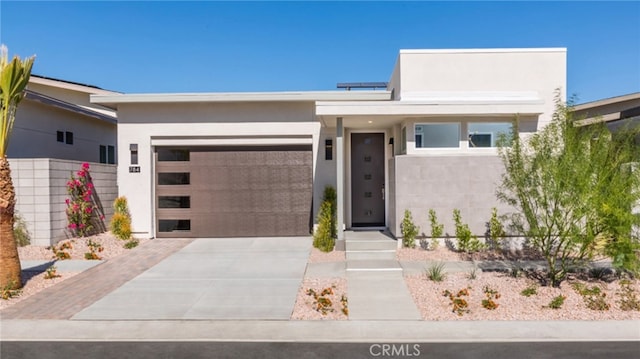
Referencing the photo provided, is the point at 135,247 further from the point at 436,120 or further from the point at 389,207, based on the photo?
the point at 436,120

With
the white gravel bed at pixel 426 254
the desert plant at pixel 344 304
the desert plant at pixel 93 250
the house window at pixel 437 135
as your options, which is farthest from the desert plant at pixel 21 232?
the house window at pixel 437 135

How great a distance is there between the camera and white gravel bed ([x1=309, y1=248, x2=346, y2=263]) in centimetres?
892

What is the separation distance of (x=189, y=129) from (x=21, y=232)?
16.0ft

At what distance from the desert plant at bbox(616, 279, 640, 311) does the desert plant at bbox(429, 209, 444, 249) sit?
11.4 ft

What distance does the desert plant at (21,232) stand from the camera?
383 inches

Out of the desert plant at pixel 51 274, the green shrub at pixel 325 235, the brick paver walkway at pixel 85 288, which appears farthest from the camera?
the green shrub at pixel 325 235

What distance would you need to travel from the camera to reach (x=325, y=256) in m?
9.26

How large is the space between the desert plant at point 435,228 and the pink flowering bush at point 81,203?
905cm

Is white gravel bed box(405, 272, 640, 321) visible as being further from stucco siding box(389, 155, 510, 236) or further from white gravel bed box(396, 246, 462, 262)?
stucco siding box(389, 155, 510, 236)

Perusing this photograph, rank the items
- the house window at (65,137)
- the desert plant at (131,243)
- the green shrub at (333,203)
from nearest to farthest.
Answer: the desert plant at (131,243)
the green shrub at (333,203)
the house window at (65,137)

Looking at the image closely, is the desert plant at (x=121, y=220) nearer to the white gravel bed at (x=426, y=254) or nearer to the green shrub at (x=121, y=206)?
the green shrub at (x=121, y=206)

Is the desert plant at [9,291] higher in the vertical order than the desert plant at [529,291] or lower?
higher

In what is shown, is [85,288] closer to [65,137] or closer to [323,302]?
[323,302]

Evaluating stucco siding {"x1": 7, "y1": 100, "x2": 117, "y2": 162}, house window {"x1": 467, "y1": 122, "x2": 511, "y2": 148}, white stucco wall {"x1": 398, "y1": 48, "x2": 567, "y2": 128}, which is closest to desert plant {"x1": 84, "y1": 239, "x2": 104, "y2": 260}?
stucco siding {"x1": 7, "y1": 100, "x2": 117, "y2": 162}
